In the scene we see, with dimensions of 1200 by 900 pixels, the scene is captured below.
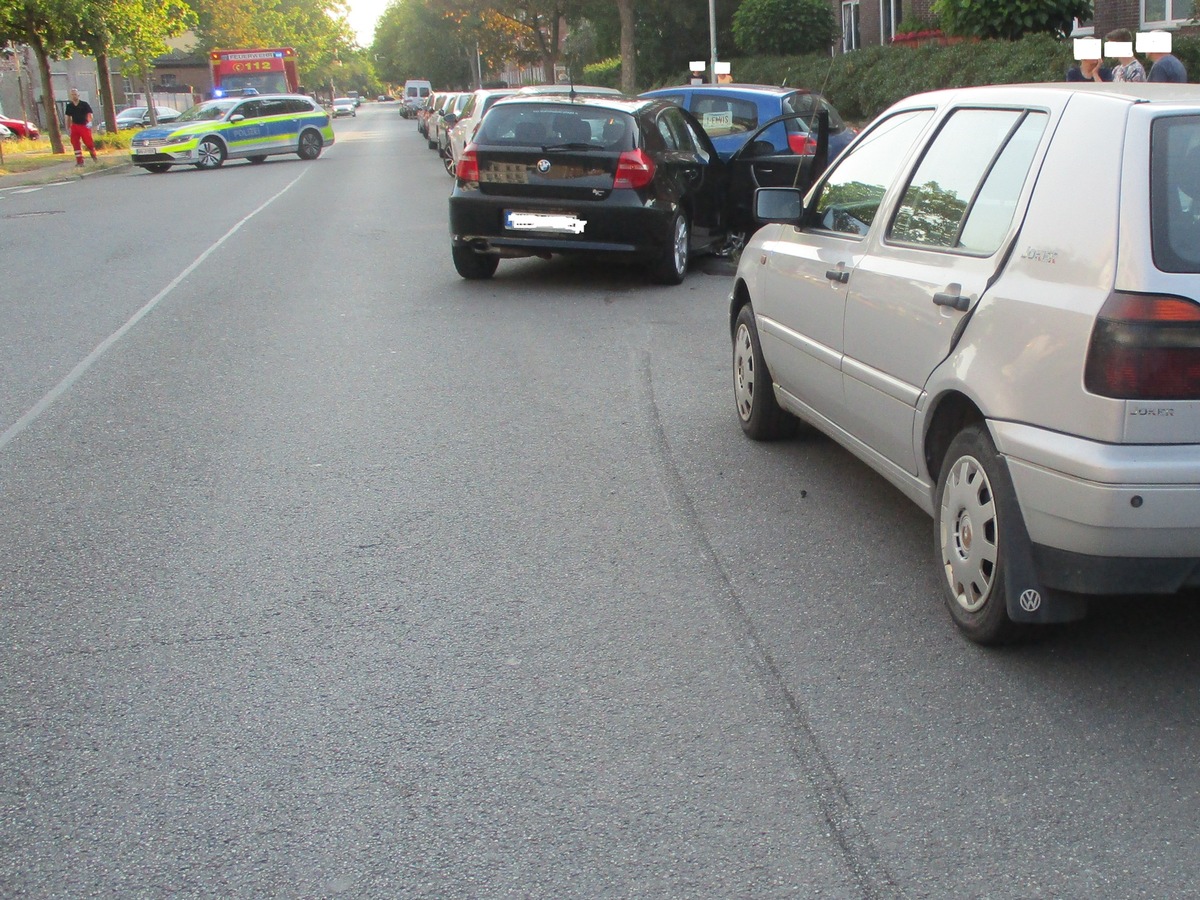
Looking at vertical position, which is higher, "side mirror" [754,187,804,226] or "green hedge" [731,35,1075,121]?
"green hedge" [731,35,1075,121]

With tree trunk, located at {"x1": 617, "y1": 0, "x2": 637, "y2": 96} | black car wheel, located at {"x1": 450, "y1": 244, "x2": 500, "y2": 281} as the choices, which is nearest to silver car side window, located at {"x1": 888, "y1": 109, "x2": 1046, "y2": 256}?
black car wheel, located at {"x1": 450, "y1": 244, "x2": 500, "y2": 281}

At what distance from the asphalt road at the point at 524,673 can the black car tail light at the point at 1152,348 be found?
2.93 ft

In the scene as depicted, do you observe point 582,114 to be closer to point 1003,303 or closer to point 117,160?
point 1003,303

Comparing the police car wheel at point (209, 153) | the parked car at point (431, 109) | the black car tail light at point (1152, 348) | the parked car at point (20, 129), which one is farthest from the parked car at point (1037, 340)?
the parked car at point (20, 129)

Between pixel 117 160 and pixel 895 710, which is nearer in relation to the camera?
pixel 895 710

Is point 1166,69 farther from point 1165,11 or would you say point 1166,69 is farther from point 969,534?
point 1165,11

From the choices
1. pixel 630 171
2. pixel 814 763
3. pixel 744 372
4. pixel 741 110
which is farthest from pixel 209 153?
pixel 814 763

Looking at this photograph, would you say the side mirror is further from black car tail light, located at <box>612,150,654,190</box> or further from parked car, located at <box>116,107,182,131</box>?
parked car, located at <box>116,107,182,131</box>

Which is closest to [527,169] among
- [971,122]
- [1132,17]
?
[971,122]

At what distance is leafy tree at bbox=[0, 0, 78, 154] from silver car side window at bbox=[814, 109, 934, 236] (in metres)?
35.0

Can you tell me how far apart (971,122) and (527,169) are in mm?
7565

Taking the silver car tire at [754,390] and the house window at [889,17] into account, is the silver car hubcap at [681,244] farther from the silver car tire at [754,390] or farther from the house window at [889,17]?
the house window at [889,17]

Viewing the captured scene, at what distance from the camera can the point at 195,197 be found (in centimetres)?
2452

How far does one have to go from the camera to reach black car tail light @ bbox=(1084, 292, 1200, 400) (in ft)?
11.6
